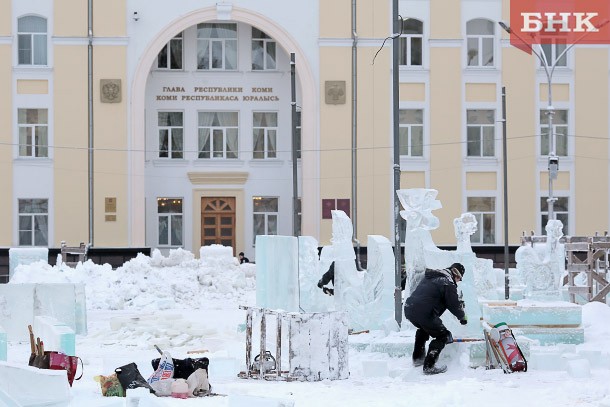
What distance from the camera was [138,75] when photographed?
41188 mm

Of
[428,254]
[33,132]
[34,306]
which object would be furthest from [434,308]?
[33,132]

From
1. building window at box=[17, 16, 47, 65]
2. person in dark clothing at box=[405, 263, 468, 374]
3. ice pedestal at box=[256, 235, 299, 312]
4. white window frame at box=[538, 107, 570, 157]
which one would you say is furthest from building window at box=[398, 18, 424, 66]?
person in dark clothing at box=[405, 263, 468, 374]

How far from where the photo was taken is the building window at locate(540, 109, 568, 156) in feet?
139

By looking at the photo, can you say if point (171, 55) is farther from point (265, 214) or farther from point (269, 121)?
point (265, 214)

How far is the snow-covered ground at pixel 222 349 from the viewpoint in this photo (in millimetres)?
11602

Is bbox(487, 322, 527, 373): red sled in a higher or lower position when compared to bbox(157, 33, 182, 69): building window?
lower

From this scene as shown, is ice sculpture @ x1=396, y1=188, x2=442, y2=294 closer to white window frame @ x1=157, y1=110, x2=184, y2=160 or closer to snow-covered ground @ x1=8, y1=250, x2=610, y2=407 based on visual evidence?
snow-covered ground @ x1=8, y1=250, x2=610, y2=407

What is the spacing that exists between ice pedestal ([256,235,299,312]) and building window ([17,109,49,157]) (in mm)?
22027

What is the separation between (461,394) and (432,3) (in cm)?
3199

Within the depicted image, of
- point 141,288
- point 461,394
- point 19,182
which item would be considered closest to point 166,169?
point 19,182

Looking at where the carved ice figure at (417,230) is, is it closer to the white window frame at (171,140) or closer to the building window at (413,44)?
the building window at (413,44)

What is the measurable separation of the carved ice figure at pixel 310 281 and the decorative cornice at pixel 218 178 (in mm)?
21784

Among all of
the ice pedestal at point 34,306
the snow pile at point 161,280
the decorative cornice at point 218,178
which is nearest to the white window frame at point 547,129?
the decorative cornice at point 218,178

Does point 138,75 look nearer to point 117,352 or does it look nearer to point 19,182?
point 19,182
